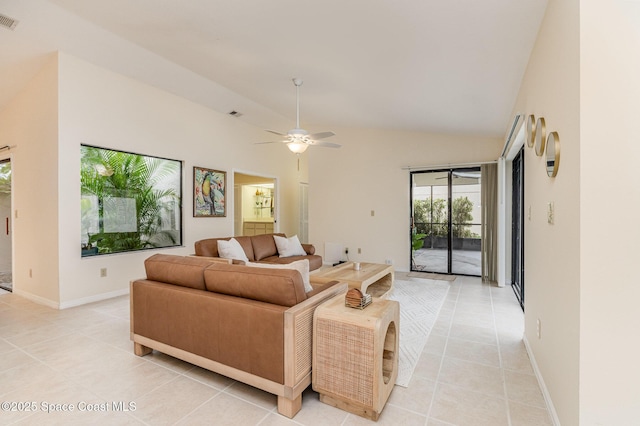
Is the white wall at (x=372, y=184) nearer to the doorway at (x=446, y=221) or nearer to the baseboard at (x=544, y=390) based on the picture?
the doorway at (x=446, y=221)

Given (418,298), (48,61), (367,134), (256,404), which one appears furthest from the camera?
(367,134)

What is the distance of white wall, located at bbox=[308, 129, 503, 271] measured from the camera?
5812 mm

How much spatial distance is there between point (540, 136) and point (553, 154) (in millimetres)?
445

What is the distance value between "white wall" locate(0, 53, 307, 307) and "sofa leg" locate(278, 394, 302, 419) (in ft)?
11.5

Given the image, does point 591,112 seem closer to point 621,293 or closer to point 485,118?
point 621,293

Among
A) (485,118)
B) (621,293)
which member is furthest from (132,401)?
(485,118)

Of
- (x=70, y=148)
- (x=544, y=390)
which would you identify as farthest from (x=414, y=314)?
(x=70, y=148)

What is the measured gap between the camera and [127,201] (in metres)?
4.54

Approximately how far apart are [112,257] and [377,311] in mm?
4054

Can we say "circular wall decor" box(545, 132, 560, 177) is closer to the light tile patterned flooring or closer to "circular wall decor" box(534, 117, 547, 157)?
"circular wall decor" box(534, 117, 547, 157)

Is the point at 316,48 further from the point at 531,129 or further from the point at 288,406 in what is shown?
the point at 288,406

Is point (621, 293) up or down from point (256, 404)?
up

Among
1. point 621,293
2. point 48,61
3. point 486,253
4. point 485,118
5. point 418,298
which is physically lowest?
point 418,298

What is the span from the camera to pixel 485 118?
425 centimetres
